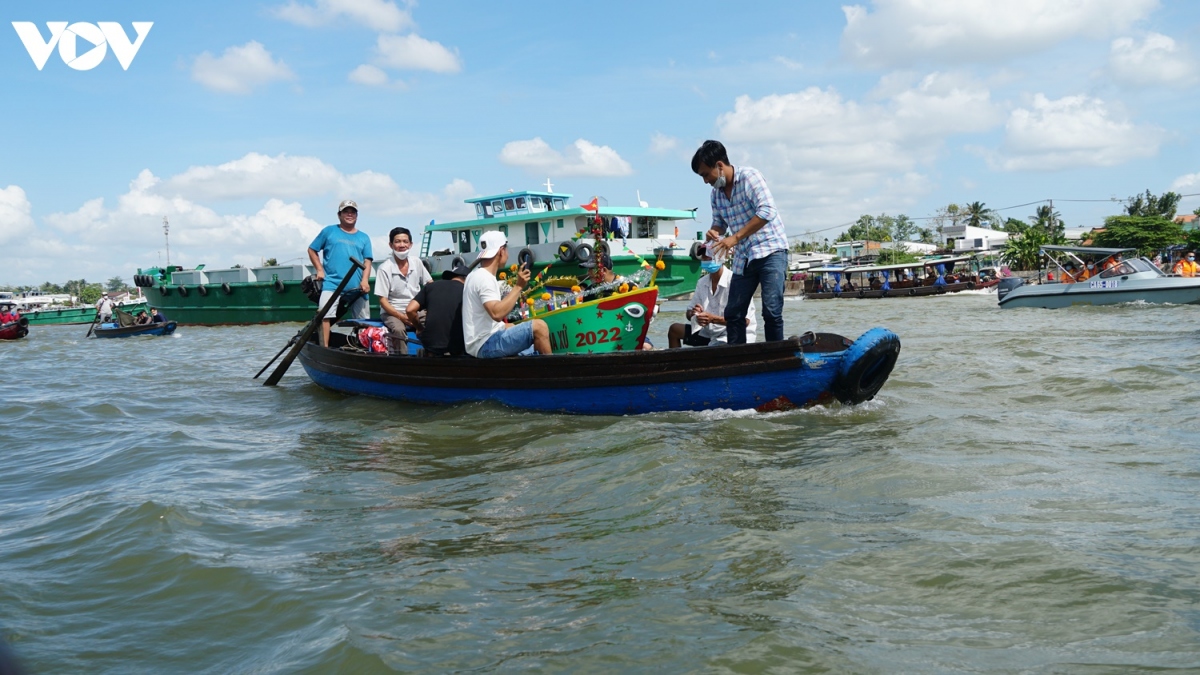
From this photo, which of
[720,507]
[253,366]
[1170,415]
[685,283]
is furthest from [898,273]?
[720,507]

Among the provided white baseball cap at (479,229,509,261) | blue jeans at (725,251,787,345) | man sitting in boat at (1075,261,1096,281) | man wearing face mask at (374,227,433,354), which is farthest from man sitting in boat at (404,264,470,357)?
man sitting in boat at (1075,261,1096,281)

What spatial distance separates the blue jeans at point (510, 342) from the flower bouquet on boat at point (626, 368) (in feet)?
0.30

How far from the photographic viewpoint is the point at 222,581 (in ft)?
11.1

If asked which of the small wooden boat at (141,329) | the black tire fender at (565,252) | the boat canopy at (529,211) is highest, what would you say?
the boat canopy at (529,211)

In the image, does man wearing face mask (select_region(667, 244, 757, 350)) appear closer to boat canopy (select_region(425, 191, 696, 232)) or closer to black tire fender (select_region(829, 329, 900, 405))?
black tire fender (select_region(829, 329, 900, 405))

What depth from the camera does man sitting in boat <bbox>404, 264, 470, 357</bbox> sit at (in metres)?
7.22

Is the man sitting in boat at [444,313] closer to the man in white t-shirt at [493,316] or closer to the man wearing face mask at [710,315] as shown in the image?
the man in white t-shirt at [493,316]

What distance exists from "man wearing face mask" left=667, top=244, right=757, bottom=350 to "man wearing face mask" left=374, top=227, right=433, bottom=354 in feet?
8.77

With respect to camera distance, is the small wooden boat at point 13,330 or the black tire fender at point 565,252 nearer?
the black tire fender at point 565,252

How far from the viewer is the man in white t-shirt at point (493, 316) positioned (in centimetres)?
633

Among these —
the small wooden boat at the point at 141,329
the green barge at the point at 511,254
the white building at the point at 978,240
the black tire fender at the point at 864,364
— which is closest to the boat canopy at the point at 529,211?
the green barge at the point at 511,254

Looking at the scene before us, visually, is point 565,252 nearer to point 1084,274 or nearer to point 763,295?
point 763,295

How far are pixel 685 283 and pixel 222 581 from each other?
23.6 m

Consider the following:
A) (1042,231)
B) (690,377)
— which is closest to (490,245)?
(690,377)
